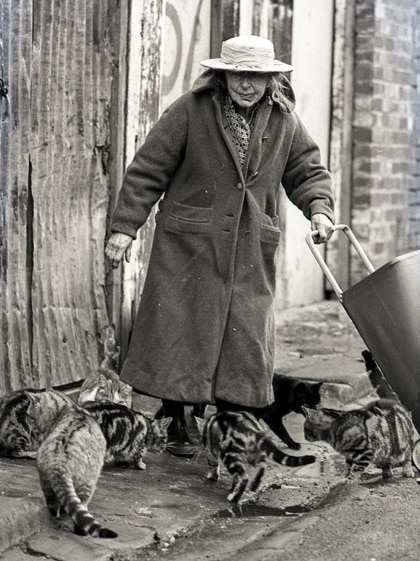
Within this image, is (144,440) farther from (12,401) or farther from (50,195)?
(50,195)

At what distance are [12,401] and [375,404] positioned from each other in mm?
2042

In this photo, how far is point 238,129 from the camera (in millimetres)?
6918

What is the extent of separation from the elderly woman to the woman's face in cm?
3

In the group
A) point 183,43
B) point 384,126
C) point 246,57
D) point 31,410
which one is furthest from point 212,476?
point 384,126

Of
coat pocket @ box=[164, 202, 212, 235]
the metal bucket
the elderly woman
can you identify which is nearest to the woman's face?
the elderly woman

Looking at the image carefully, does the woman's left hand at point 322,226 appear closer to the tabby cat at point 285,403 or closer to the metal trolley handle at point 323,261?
the metal trolley handle at point 323,261

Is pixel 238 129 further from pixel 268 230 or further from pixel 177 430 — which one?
pixel 177 430

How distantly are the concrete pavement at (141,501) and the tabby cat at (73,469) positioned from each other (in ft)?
0.24

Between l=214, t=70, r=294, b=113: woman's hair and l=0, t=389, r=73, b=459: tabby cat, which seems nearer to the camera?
l=0, t=389, r=73, b=459: tabby cat

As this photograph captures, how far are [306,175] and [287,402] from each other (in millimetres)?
1512

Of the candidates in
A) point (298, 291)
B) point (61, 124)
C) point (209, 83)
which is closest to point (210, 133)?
point (209, 83)

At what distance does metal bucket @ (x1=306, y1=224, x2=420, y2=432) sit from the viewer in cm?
609

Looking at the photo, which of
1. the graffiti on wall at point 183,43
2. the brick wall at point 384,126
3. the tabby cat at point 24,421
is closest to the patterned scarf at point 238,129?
the tabby cat at point 24,421

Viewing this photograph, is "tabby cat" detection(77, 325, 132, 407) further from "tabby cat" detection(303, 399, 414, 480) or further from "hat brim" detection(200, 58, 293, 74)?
"hat brim" detection(200, 58, 293, 74)
